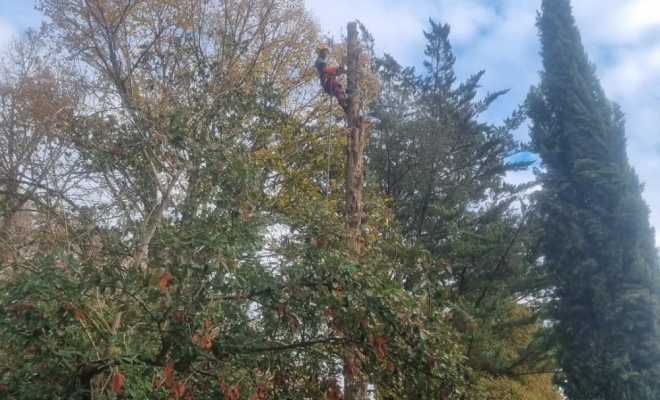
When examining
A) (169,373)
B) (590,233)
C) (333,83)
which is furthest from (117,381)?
(590,233)

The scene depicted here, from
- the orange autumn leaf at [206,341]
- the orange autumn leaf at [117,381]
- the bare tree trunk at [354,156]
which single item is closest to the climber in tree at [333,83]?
the bare tree trunk at [354,156]

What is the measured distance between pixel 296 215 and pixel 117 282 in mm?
1789

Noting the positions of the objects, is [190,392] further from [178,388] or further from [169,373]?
[169,373]

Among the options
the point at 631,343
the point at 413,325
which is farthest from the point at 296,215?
the point at 631,343

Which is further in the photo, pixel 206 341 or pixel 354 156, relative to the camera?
pixel 354 156

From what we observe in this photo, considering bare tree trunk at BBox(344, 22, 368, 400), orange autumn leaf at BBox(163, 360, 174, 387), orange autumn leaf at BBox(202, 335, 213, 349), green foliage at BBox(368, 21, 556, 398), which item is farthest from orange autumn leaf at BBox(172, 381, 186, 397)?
green foliage at BBox(368, 21, 556, 398)

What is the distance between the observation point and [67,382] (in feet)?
15.2

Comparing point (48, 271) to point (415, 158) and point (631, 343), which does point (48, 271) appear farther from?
point (415, 158)

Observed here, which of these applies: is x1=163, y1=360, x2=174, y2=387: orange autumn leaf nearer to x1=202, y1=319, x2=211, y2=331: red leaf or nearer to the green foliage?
x1=202, y1=319, x2=211, y2=331: red leaf

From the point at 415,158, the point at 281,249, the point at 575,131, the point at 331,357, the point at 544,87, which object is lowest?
the point at 331,357

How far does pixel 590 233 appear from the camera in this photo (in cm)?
802

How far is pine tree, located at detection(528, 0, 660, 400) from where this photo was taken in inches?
295

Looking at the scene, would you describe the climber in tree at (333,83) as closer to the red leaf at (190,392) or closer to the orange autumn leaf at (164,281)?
the orange autumn leaf at (164,281)

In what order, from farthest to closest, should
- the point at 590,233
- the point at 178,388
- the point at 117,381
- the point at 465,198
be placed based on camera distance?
the point at 465,198, the point at 590,233, the point at 178,388, the point at 117,381
